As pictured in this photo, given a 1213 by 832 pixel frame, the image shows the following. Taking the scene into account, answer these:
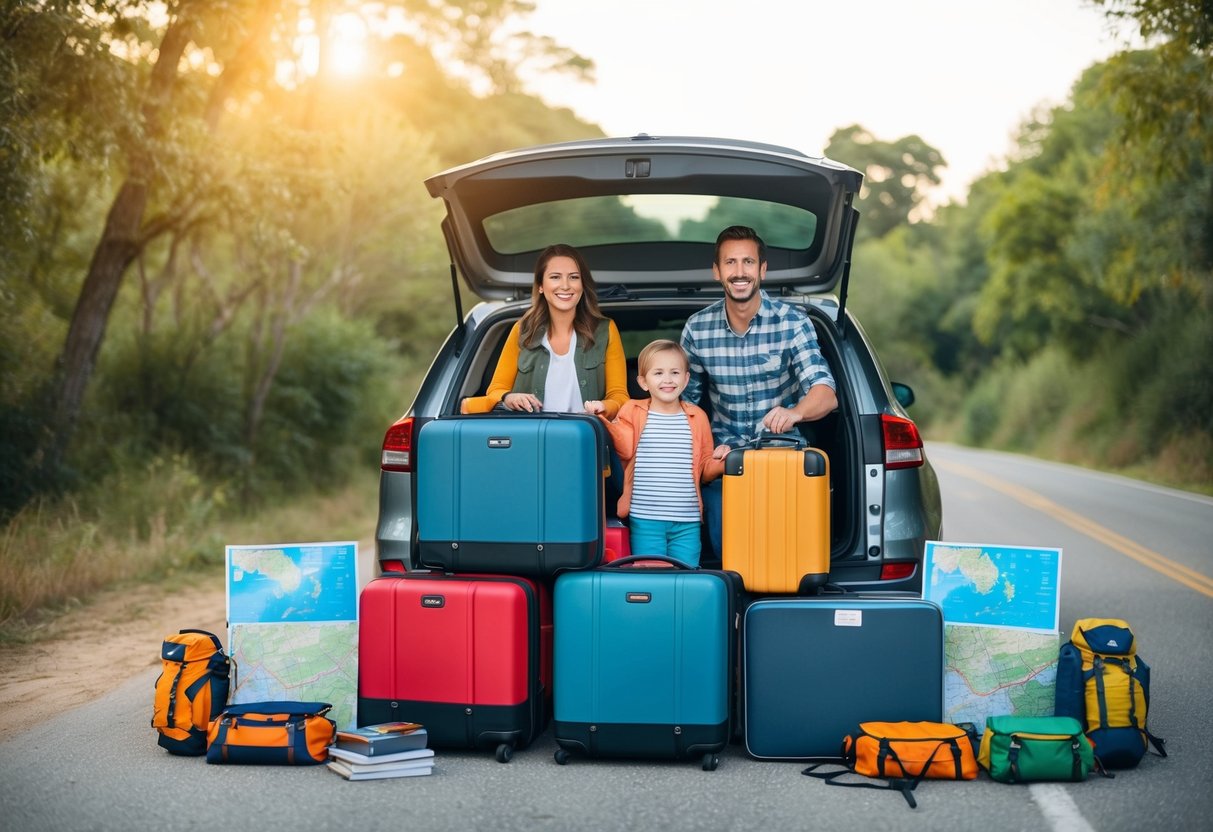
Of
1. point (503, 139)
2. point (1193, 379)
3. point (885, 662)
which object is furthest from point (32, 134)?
point (503, 139)

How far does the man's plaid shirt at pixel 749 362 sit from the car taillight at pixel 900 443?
417 millimetres

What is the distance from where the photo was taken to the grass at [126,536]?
30.0ft

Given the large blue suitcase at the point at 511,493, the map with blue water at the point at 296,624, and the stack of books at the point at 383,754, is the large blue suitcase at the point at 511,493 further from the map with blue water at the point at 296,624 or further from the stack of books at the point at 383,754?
the stack of books at the point at 383,754

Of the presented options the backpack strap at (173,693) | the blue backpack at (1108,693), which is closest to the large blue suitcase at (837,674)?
the blue backpack at (1108,693)

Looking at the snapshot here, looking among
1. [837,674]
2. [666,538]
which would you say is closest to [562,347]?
[666,538]

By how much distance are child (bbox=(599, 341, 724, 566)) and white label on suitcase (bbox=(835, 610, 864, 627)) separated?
2.47 ft

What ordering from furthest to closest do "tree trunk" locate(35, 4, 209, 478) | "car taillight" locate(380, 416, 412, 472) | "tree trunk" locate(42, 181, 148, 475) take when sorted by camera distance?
"tree trunk" locate(42, 181, 148, 475), "tree trunk" locate(35, 4, 209, 478), "car taillight" locate(380, 416, 412, 472)

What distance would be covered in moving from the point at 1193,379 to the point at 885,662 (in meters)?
23.5

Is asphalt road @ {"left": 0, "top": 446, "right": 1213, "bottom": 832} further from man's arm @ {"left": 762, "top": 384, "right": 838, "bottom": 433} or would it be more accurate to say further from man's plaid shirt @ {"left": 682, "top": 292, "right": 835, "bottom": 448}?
man's plaid shirt @ {"left": 682, "top": 292, "right": 835, "bottom": 448}

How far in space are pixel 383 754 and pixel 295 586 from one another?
100cm

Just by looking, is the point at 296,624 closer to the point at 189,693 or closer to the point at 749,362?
the point at 189,693

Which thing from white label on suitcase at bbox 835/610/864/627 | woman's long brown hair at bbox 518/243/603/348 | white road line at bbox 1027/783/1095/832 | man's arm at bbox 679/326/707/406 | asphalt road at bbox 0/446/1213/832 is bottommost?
asphalt road at bbox 0/446/1213/832

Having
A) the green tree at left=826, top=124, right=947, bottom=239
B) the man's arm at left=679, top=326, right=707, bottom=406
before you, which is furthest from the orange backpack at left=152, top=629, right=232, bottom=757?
the green tree at left=826, top=124, right=947, bottom=239

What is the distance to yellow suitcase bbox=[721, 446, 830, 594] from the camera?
5.36m
